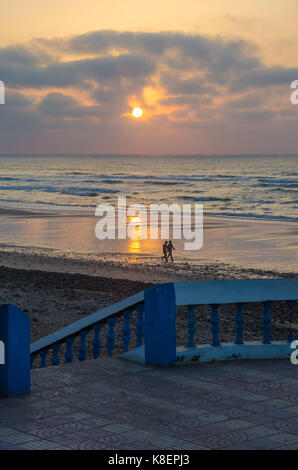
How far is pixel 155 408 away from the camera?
5.68 metres

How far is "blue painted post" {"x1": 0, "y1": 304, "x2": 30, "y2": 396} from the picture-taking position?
5965 mm

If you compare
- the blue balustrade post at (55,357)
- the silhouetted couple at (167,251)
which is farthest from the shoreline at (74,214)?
the blue balustrade post at (55,357)

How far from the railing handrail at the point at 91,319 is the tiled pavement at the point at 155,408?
0.51 meters

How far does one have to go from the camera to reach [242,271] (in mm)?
23281

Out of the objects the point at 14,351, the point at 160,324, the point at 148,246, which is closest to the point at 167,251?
the point at 148,246

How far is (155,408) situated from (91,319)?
209 centimetres

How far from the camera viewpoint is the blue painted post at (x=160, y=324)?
6.83 metres

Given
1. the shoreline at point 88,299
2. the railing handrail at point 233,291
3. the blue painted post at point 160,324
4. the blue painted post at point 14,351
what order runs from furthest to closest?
the shoreline at point 88,299, the railing handrail at point 233,291, the blue painted post at point 160,324, the blue painted post at point 14,351

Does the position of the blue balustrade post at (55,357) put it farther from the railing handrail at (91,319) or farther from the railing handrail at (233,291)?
the railing handrail at (233,291)

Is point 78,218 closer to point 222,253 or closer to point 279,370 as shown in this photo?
point 222,253

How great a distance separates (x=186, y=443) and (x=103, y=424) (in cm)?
74

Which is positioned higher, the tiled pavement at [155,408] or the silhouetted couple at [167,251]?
the silhouetted couple at [167,251]

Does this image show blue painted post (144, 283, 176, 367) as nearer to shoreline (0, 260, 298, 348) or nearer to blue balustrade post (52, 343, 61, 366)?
blue balustrade post (52, 343, 61, 366)

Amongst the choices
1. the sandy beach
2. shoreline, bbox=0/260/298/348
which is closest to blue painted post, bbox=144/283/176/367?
shoreline, bbox=0/260/298/348
